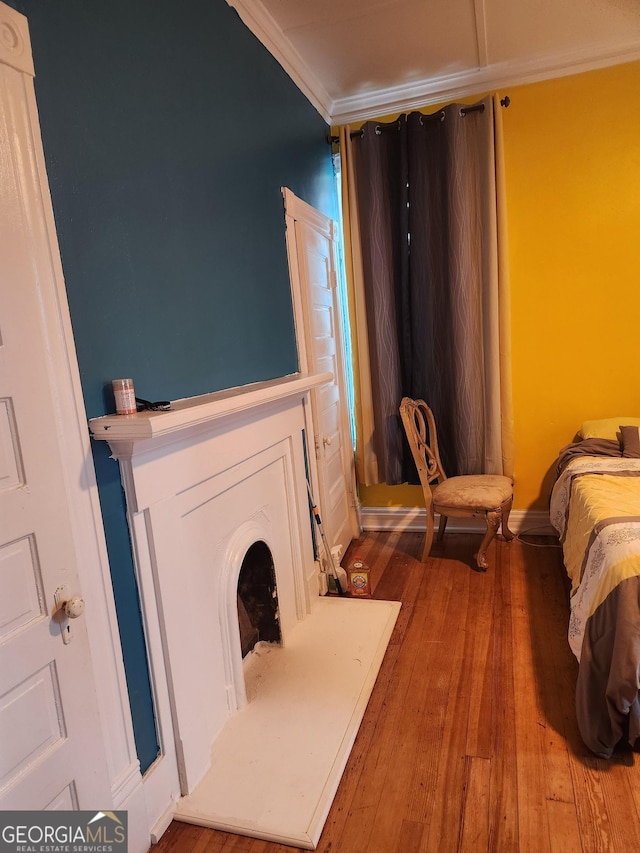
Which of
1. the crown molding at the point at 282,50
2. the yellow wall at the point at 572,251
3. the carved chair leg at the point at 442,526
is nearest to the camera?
the crown molding at the point at 282,50

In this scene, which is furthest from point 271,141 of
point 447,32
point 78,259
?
point 78,259

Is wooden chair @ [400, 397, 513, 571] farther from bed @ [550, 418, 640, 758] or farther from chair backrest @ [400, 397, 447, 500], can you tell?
bed @ [550, 418, 640, 758]

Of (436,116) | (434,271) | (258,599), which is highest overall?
(436,116)

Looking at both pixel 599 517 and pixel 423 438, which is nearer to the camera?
pixel 599 517

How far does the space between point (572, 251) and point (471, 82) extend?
3.89 feet

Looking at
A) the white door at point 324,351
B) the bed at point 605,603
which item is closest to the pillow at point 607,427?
the bed at point 605,603

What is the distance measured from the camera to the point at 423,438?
3.45m

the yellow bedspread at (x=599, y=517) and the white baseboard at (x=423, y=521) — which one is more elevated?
the yellow bedspread at (x=599, y=517)

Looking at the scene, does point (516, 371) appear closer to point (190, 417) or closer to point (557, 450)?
point (557, 450)

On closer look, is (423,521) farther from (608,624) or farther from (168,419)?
(168,419)

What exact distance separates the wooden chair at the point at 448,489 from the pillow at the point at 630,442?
0.65 metres

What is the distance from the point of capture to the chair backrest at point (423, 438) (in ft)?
10.8

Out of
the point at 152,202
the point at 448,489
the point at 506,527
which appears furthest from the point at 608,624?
the point at 152,202

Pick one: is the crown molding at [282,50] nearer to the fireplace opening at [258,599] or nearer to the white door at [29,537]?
the white door at [29,537]
